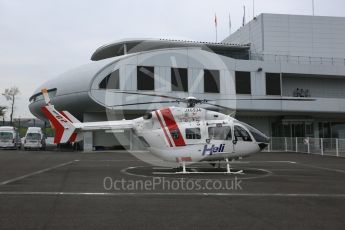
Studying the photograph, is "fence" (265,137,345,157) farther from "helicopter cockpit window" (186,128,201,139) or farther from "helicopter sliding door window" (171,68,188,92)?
"helicopter cockpit window" (186,128,201,139)

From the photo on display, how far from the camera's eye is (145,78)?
135 feet

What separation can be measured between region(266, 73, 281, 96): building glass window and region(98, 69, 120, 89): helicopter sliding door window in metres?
17.3

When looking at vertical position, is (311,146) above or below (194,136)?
below

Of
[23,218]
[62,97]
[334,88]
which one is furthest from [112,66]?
[23,218]

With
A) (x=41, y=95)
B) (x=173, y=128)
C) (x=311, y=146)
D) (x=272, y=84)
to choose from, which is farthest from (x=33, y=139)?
(x=173, y=128)

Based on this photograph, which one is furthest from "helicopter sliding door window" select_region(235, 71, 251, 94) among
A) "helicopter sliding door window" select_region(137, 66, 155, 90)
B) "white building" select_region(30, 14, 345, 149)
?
"helicopter sliding door window" select_region(137, 66, 155, 90)

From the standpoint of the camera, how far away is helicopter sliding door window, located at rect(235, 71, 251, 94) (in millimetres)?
A: 43969

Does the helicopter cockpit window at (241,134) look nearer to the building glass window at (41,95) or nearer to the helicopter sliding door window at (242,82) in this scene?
the helicopter sliding door window at (242,82)

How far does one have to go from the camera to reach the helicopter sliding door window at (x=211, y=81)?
42938 mm

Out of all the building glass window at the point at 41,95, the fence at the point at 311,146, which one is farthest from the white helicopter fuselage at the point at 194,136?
the building glass window at the point at 41,95

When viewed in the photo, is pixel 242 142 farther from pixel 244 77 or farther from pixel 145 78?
pixel 244 77

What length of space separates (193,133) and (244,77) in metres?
28.2

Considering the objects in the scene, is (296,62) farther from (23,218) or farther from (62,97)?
(23,218)

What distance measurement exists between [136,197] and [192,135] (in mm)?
6774
